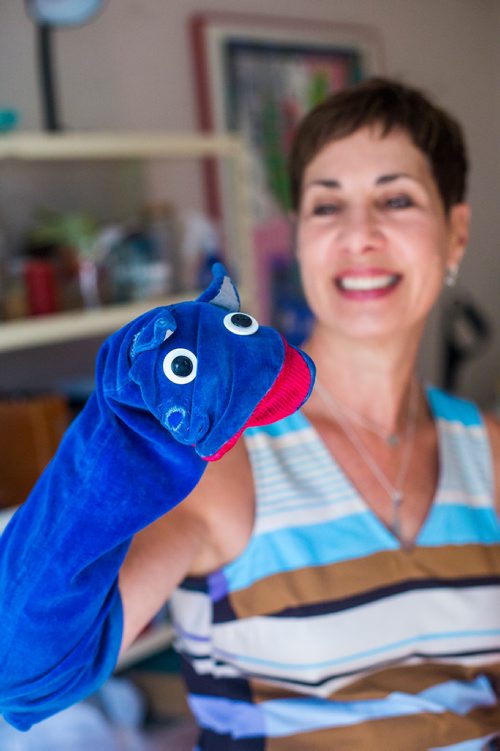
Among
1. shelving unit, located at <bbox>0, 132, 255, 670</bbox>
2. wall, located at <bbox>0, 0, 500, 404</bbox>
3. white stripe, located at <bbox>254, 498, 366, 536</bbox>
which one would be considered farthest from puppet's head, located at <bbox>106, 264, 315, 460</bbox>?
wall, located at <bbox>0, 0, 500, 404</bbox>

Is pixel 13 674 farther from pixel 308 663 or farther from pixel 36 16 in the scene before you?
pixel 36 16

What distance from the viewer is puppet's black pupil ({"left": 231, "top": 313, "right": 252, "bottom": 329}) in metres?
0.61

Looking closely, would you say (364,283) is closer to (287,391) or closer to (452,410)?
(452,410)

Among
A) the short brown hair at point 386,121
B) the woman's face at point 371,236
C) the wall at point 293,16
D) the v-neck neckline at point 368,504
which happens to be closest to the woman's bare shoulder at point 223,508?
the v-neck neckline at point 368,504

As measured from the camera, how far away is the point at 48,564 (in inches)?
25.9

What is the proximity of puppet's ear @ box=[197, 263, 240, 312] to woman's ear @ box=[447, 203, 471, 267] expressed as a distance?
683 millimetres

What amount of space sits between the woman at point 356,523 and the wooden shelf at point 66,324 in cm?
61

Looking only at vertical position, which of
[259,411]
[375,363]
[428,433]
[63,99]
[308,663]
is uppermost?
[63,99]

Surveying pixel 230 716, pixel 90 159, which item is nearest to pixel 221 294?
pixel 230 716

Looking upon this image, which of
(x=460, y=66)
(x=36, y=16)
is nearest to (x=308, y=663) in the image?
(x=36, y=16)

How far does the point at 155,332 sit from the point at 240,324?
2.5 inches

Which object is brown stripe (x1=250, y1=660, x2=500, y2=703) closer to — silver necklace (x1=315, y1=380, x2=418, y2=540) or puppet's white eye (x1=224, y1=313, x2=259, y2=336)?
silver necklace (x1=315, y1=380, x2=418, y2=540)

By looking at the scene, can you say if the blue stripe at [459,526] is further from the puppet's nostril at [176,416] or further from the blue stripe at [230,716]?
the puppet's nostril at [176,416]

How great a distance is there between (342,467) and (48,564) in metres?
0.56
